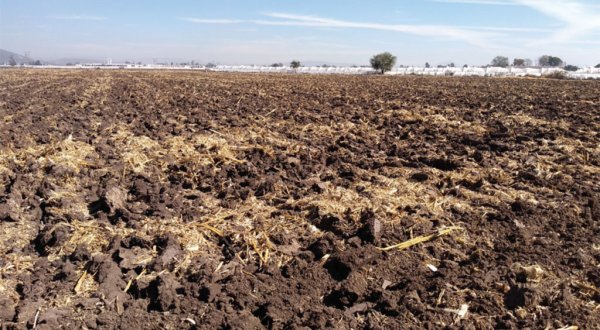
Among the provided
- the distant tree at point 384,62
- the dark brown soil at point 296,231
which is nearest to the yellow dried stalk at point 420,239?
the dark brown soil at point 296,231

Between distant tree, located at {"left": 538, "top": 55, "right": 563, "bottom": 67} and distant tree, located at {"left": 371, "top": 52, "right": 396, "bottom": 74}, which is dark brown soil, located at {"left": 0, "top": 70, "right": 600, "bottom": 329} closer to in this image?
distant tree, located at {"left": 371, "top": 52, "right": 396, "bottom": 74}

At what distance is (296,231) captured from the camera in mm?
5008

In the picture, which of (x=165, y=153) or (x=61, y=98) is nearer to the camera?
(x=165, y=153)

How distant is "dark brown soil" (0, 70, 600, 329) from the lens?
355cm

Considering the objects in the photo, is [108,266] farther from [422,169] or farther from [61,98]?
[61,98]

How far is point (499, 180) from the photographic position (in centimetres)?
655

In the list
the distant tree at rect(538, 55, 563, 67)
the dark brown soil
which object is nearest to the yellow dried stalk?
the dark brown soil

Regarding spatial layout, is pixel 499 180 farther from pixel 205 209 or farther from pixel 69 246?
pixel 69 246

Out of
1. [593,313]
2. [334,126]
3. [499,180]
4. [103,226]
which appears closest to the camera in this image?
[593,313]

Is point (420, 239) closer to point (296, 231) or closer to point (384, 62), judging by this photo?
point (296, 231)

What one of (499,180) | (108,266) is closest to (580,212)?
(499,180)

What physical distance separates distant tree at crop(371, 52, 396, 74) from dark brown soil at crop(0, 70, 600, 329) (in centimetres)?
9501

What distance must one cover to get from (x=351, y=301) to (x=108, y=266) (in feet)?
7.05

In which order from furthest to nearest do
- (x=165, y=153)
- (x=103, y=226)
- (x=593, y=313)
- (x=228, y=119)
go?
(x=228, y=119)
(x=165, y=153)
(x=103, y=226)
(x=593, y=313)
